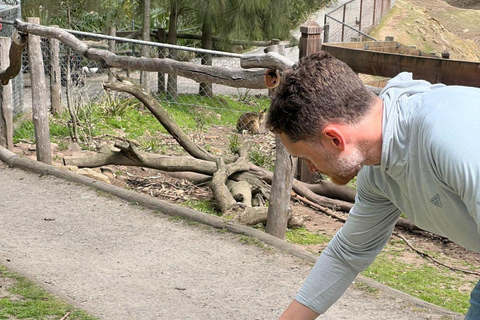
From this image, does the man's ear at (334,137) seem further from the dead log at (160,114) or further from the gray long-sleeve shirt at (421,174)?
the dead log at (160,114)

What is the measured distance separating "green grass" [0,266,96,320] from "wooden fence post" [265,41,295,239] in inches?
73.3

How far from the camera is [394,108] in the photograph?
1.59 metres

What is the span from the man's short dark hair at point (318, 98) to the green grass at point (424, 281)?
2.84 m

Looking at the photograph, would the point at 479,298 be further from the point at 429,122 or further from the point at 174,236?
the point at 174,236

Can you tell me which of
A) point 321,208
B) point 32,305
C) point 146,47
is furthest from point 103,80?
point 32,305

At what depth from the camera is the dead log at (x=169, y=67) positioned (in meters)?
5.13

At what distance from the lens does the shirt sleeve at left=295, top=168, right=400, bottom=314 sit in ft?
6.36

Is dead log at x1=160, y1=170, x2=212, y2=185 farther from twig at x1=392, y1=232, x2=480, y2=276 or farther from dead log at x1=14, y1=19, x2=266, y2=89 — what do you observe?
twig at x1=392, y1=232, x2=480, y2=276

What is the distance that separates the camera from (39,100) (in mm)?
6945

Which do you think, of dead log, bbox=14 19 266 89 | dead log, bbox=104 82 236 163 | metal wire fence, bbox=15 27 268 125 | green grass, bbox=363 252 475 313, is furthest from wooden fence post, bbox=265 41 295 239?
metal wire fence, bbox=15 27 268 125

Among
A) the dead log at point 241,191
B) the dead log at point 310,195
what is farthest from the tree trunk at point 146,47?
the dead log at point 241,191

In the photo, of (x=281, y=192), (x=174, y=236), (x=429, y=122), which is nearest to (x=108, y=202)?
(x=174, y=236)

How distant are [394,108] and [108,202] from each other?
446 centimetres

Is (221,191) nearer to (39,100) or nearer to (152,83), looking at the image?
(39,100)
